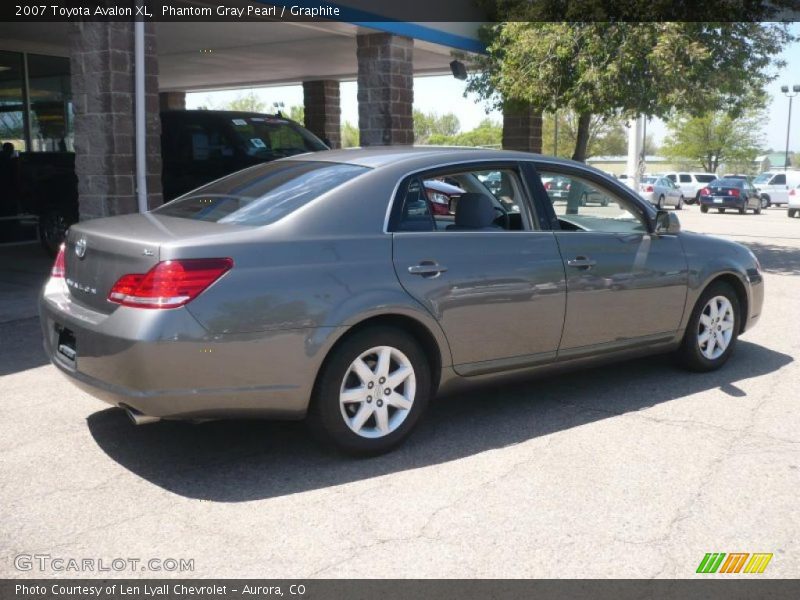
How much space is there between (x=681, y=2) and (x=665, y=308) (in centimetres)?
916

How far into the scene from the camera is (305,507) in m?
3.97

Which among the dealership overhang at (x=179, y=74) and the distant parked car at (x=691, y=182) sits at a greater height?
the dealership overhang at (x=179, y=74)

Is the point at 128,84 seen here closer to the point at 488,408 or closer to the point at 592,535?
the point at 488,408

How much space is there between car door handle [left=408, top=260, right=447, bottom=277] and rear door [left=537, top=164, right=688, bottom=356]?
3.15 feet

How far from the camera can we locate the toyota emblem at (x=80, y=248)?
4.49m

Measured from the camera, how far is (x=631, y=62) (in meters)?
13.2

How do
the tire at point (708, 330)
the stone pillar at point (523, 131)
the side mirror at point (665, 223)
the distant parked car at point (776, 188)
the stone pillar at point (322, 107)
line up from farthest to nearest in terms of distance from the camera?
the distant parked car at point (776, 188) < the stone pillar at point (322, 107) < the stone pillar at point (523, 131) < the tire at point (708, 330) < the side mirror at point (665, 223)

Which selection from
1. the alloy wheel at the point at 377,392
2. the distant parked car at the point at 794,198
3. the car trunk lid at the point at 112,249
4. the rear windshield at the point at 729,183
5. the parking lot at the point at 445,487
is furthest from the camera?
the rear windshield at the point at 729,183

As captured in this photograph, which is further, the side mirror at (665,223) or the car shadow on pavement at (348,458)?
the side mirror at (665,223)

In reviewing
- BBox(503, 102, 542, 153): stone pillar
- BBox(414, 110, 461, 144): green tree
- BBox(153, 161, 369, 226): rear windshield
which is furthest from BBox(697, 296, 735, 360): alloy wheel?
BBox(414, 110, 461, 144): green tree

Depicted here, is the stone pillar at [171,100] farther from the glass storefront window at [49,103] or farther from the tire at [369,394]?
the tire at [369,394]

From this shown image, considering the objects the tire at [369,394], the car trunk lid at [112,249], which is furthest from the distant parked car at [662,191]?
the car trunk lid at [112,249]

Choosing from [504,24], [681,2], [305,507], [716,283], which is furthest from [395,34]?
[305,507]

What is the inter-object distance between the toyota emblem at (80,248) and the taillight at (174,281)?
0.61 metres
